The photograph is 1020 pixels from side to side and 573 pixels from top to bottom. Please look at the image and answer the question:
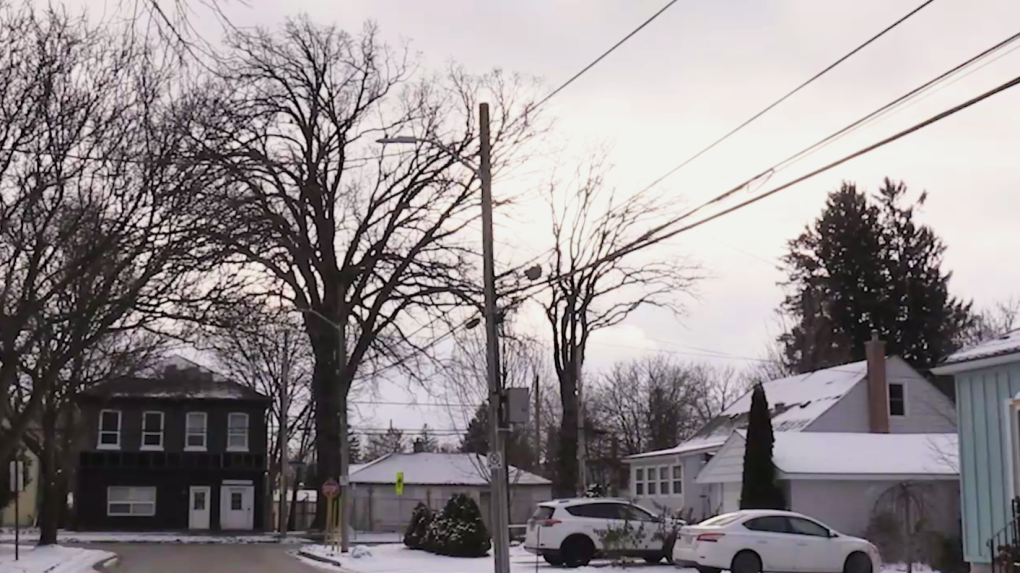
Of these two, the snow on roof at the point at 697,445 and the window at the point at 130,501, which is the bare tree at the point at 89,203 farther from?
the window at the point at 130,501

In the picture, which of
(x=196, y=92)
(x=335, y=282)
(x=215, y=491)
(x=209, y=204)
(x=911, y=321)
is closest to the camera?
(x=196, y=92)

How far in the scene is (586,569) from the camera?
27.8m

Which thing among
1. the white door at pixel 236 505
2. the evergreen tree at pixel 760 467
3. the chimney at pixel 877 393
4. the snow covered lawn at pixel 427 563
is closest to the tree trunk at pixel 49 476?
the snow covered lawn at pixel 427 563

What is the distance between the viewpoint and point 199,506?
6200cm

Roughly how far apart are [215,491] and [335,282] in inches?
802

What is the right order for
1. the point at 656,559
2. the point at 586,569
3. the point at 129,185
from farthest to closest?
the point at 656,559, the point at 586,569, the point at 129,185

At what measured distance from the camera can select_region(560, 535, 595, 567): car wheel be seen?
94.1ft

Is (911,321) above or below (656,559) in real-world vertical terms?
above

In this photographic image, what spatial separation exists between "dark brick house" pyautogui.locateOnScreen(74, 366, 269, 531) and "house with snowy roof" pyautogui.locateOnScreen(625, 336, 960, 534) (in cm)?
2091

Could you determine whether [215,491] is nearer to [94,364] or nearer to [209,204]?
[94,364]

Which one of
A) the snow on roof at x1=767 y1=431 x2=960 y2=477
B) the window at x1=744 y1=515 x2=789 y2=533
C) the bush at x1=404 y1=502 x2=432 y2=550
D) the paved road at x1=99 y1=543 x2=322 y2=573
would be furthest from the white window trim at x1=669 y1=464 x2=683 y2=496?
the window at x1=744 y1=515 x2=789 y2=533

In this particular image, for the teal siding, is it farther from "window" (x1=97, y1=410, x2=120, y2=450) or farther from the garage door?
"window" (x1=97, y1=410, x2=120, y2=450)

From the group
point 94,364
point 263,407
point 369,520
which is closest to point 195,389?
point 263,407

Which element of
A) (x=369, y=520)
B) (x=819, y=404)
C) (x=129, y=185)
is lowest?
(x=369, y=520)
